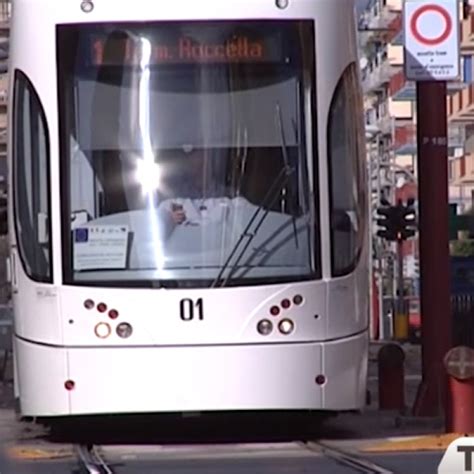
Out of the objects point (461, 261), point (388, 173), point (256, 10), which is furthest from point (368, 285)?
point (388, 173)

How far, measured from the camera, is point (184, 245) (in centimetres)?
1405

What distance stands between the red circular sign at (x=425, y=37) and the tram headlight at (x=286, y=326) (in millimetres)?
4739

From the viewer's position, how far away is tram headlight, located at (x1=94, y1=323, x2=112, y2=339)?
1390 cm

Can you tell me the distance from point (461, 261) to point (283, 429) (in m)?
26.6

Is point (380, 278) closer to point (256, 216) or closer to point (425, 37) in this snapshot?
point (425, 37)

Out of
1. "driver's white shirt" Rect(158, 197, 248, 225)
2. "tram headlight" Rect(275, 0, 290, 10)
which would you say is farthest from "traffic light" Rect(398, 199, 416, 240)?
"driver's white shirt" Rect(158, 197, 248, 225)

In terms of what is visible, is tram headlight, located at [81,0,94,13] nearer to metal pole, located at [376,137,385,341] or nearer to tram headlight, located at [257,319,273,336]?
tram headlight, located at [257,319,273,336]

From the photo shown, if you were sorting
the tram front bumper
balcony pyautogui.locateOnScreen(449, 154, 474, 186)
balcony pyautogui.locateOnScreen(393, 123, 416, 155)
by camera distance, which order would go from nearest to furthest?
the tram front bumper, balcony pyautogui.locateOnScreen(449, 154, 474, 186), balcony pyautogui.locateOnScreen(393, 123, 416, 155)

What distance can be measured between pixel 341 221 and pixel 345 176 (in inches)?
16.1

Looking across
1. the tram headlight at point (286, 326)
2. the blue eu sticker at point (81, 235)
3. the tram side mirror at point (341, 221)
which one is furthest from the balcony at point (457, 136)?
the blue eu sticker at point (81, 235)

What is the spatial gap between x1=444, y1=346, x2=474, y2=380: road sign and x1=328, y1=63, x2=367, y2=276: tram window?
4.26 feet

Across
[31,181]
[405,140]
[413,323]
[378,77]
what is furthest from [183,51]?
[378,77]

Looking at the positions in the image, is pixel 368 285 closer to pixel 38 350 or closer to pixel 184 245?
pixel 184 245

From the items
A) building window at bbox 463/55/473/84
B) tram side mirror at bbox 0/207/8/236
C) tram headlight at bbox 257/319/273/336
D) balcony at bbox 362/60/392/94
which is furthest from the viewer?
balcony at bbox 362/60/392/94
